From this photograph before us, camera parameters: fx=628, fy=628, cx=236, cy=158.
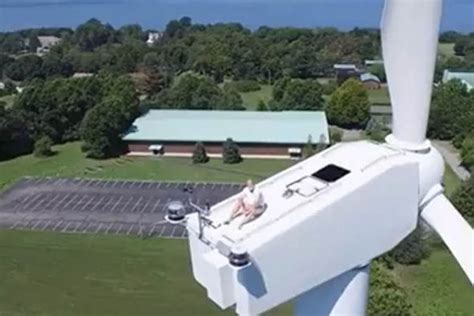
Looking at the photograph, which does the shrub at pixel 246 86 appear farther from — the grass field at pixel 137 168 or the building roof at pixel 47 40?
the building roof at pixel 47 40

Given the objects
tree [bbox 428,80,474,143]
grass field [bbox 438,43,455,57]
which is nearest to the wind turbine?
tree [bbox 428,80,474,143]

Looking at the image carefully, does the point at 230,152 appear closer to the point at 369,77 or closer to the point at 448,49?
the point at 369,77

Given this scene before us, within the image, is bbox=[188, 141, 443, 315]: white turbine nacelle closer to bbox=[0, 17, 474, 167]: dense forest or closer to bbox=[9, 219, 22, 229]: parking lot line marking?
bbox=[0, 17, 474, 167]: dense forest

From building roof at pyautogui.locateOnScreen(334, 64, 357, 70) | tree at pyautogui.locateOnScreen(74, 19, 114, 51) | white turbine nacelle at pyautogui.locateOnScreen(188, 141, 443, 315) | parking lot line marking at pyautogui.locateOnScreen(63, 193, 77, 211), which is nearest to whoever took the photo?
white turbine nacelle at pyautogui.locateOnScreen(188, 141, 443, 315)

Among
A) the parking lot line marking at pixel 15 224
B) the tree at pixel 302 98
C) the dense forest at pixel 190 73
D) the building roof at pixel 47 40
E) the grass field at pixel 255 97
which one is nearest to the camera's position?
the parking lot line marking at pixel 15 224

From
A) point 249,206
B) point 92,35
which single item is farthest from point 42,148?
point 92,35

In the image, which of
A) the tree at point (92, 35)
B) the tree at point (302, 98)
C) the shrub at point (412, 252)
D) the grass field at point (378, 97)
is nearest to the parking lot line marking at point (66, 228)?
the shrub at point (412, 252)

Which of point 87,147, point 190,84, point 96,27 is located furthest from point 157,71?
point 96,27
